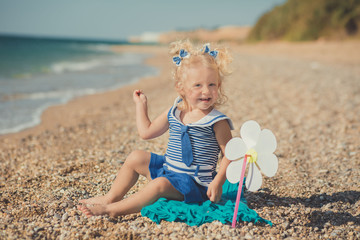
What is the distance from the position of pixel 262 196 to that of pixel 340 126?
321cm

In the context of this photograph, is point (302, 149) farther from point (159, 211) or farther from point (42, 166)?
point (42, 166)

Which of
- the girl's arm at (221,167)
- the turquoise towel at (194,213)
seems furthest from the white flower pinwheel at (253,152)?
the turquoise towel at (194,213)

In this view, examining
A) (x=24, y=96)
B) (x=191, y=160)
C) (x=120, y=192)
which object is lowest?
(x=120, y=192)

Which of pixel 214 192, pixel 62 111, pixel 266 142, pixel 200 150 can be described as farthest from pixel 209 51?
pixel 62 111

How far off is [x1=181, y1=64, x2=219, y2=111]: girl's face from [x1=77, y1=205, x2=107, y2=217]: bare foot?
119cm

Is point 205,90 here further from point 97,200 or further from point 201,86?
point 97,200

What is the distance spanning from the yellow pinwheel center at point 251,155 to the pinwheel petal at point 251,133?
4 centimetres

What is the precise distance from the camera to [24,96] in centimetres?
963

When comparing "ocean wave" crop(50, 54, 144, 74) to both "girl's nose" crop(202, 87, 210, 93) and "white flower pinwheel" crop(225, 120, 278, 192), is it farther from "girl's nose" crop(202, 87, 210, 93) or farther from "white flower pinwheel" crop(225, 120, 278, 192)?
"white flower pinwheel" crop(225, 120, 278, 192)

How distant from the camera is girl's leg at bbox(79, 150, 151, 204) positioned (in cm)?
291

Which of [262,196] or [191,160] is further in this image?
[262,196]

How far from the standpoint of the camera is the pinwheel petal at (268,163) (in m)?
2.43

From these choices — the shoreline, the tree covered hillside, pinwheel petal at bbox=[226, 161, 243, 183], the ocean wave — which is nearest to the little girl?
pinwheel petal at bbox=[226, 161, 243, 183]

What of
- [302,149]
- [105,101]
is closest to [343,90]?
[302,149]
